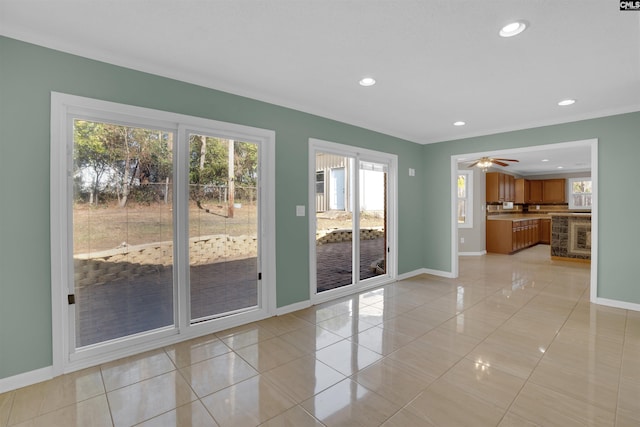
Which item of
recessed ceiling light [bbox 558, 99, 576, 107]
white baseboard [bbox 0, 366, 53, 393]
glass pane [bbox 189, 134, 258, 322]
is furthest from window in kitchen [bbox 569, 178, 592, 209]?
white baseboard [bbox 0, 366, 53, 393]

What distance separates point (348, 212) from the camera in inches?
177

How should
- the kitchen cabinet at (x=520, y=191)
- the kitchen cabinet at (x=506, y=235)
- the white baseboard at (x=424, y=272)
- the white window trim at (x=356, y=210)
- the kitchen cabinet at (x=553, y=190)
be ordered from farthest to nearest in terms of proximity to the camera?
the kitchen cabinet at (x=553, y=190) → the kitchen cabinet at (x=520, y=191) → the kitchen cabinet at (x=506, y=235) → the white baseboard at (x=424, y=272) → the white window trim at (x=356, y=210)

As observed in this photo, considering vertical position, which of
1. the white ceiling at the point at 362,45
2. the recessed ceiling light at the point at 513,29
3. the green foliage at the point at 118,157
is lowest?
the green foliage at the point at 118,157

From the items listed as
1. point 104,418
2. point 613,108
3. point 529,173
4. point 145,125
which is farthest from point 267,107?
point 529,173

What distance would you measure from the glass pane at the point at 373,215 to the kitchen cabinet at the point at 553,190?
805 cm

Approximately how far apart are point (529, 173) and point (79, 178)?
471 inches

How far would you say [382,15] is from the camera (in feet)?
6.33

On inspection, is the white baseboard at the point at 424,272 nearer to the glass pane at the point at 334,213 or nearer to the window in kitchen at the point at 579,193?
the glass pane at the point at 334,213

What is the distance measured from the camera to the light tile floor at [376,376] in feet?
6.16

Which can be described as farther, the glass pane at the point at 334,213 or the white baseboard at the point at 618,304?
the glass pane at the point at 334,213

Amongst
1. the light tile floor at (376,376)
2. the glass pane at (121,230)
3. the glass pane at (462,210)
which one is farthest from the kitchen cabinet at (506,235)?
the glass pane at (121,230)

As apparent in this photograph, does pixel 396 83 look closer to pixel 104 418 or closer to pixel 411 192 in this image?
pixel 411 192

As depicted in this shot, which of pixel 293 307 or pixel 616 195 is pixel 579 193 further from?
pixel 293 307

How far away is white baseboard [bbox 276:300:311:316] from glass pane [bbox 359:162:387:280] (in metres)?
1.32
